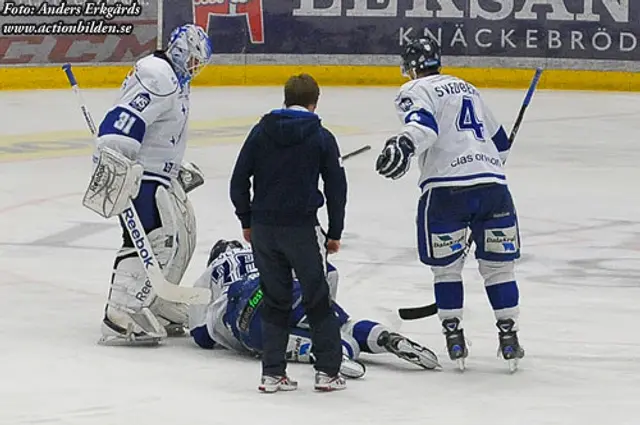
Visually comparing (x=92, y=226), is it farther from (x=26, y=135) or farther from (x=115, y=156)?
(x=26, y=135)

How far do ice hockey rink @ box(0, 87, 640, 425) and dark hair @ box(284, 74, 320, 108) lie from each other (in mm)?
957

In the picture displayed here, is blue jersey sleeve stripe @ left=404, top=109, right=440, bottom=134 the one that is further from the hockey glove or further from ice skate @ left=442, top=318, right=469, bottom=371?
ice skate @ left=442, top=318, right=469, bottom=371

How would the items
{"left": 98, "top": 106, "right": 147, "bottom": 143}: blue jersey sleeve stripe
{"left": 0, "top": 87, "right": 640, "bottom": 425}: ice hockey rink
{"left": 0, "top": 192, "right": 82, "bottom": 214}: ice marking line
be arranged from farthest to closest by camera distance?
{"left": 0, "top": 192, "right": 82, "bottom": 214}: ice marking line, {"left": 98, "top": 106, "right": 147, "bottom": 143}: blue jersey sleeve stripe, {"left": 0, "top": 87, "right": 640, "bottom": 425}: ice hockey rink

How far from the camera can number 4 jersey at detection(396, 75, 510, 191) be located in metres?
5.46

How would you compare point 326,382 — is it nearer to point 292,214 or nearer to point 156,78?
point 292,214

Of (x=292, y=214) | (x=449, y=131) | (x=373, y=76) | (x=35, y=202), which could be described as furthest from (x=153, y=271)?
(x=373, y=76)

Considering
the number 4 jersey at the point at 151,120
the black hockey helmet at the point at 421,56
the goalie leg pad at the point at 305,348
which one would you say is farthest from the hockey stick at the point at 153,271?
the black hockey helmet at the point at 421,56

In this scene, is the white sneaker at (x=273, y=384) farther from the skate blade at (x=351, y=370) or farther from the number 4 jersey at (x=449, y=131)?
the number 4 jersey at (x=449, y=131)

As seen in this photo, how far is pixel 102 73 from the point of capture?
1645 cm

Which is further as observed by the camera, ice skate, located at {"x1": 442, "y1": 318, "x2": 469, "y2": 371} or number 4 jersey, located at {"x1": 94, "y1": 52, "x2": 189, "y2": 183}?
number 4 jersey, located at {"x1": 94, "y1": 52, "x2": 189, "y2": 183}

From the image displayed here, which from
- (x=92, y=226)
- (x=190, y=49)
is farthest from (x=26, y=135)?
(x=190, y=49)

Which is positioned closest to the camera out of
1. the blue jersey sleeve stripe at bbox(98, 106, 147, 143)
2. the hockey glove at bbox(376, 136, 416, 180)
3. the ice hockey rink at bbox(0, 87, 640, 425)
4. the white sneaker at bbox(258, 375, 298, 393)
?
the ice hockey rink at bbox(0, 87, 640, 425)

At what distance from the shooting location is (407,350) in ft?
17.9

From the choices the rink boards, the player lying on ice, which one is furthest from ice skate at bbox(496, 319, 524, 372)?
the rink boards
